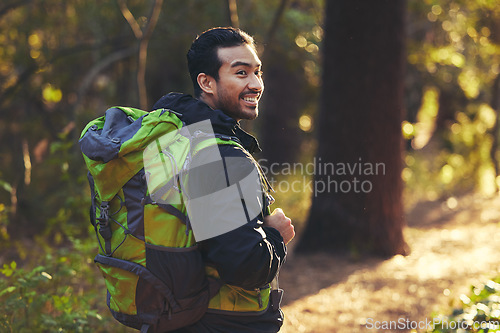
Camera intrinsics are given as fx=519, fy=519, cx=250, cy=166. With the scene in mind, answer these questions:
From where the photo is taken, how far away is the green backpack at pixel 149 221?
206cm

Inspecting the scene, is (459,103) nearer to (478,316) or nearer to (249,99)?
(478,316)

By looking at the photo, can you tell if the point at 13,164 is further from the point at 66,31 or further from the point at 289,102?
the point at 289,102

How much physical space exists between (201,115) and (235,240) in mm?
576

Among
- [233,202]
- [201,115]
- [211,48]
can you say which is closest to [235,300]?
[233,202]

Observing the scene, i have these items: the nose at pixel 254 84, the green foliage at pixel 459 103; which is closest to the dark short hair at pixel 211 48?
the nose at pixel 254 84

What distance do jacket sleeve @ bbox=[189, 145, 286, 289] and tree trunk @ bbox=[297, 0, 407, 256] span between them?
565 cm

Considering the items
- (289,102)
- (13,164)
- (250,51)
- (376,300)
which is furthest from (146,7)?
(250,51)

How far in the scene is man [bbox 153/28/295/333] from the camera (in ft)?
6.65

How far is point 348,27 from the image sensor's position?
7.51 meters

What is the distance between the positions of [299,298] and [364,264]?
1551mm

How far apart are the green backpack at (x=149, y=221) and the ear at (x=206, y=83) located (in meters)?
0.37

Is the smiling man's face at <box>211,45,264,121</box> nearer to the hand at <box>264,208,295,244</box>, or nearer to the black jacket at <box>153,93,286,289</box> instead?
the black jacket at <box>153,93,286,289</box>

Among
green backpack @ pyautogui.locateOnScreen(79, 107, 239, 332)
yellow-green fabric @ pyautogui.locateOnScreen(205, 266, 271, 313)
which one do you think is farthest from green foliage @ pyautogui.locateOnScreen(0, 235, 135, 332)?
yellow-green fabric @ pyautogui.locateOnScreen(205, 266, 271, 313)

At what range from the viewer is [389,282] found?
6590 mm
